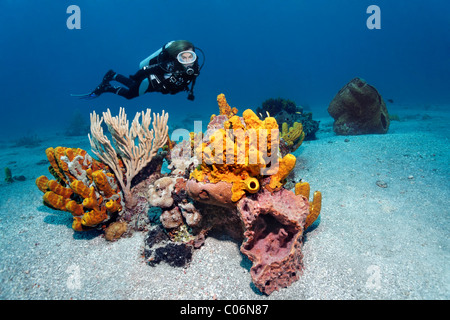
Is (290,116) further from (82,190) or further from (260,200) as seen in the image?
(82,190)

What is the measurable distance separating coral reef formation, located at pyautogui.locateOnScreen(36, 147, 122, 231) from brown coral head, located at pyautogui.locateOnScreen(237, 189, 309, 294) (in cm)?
251

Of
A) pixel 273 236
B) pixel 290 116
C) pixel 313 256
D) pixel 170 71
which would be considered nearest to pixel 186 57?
pixel 170 71

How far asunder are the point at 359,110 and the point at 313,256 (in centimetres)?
765

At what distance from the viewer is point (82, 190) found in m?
3.33

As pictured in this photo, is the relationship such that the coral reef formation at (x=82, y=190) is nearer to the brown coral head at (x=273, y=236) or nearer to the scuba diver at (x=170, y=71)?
the brown coral head at (x=273, y=236)

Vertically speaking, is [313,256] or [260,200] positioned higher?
[260,200]

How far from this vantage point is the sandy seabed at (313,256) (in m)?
2.57

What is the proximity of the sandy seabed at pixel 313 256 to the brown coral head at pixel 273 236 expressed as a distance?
23cm

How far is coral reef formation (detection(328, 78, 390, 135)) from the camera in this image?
792 centimetres

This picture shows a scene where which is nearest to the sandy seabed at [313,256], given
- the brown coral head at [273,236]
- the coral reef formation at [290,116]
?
the brown coral head at [273,236]

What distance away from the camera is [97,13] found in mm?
101562
